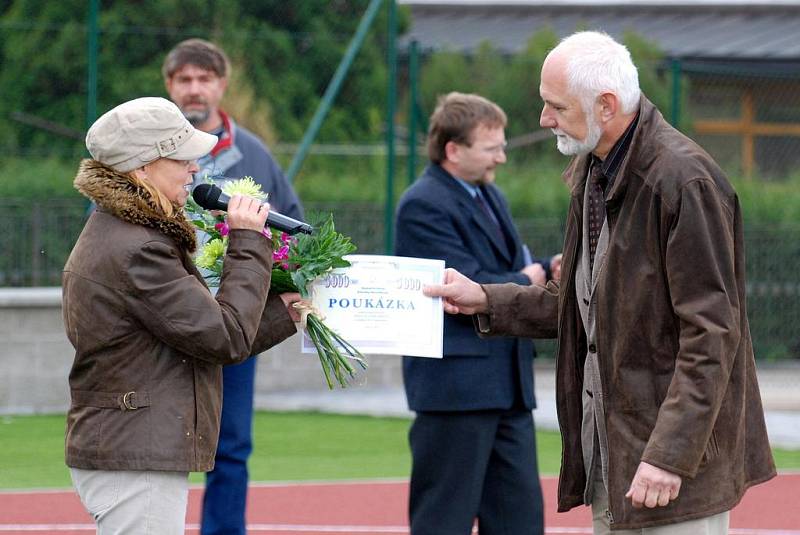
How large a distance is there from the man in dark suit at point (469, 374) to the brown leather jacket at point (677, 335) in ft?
6.14

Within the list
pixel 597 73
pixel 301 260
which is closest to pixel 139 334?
pixel 301 260

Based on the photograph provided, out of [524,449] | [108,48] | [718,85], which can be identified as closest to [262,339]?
[524,449]

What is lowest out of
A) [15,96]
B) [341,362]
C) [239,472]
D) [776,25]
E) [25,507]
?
[25,507]

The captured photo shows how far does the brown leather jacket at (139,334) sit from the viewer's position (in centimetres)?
430

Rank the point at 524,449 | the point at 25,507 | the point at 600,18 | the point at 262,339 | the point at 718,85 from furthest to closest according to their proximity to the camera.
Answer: the point at 600,18 → the point at 718,85 → the point at 25,507 → the point at 524,449 → the point at 262,339

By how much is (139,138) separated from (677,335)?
168cm

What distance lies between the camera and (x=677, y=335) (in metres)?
4.23

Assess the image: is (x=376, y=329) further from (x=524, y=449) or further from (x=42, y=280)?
(x=42, y=280)

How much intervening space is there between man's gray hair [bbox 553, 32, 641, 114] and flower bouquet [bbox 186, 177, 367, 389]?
0.98 m

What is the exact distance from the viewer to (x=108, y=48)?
12.5m

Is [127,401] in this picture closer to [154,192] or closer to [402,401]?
[154,192]

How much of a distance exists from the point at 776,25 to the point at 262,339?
21.2 m

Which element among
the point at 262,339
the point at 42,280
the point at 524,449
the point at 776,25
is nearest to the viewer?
the point at 262,339

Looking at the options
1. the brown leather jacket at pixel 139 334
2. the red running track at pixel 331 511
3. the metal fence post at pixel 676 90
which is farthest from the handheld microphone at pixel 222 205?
the metal fence post at pixel 676 90
